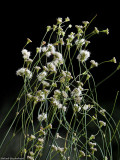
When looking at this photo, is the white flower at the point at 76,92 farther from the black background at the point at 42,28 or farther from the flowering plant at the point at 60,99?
the black background at the point at 42,28

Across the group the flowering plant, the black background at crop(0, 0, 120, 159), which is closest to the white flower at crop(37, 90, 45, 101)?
the flowering plant

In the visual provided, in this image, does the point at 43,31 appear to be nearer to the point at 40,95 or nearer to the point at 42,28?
the point at 42,28

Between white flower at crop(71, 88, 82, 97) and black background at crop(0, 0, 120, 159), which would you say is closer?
white flower at crop(71, 88, 82, 97)

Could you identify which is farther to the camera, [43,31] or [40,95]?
[43,31]

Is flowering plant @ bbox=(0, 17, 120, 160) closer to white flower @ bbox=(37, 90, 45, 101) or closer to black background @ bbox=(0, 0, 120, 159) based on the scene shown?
white flower @ bbox=(37, 90, 45, 101)

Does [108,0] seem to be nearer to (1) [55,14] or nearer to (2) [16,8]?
(1) [55,14]

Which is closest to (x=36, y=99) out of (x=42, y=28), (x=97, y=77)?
(x=97, y=77)

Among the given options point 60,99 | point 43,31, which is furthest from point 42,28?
point 60,99

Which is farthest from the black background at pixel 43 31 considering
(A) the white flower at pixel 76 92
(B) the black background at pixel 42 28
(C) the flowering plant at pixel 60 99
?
(A) the white flower at pixel 76 92
